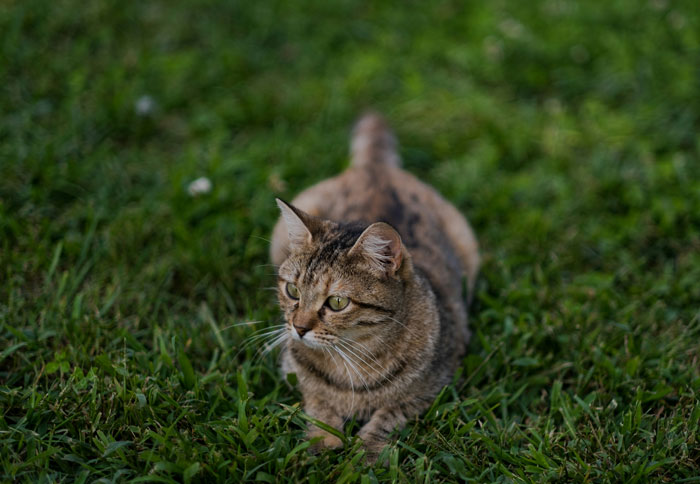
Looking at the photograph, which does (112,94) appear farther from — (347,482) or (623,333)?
(623,333)

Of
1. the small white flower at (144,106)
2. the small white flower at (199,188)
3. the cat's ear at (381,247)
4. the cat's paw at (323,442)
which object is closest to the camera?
the cat's ear at (381,247)

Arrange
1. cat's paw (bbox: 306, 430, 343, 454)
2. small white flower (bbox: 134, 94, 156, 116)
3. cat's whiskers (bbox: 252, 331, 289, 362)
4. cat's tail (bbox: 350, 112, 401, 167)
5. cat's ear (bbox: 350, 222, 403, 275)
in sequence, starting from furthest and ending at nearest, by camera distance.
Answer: small white flower (bbox: 134, 94, 156, 116) → cat's tail (bbox: 350, 112, 401, 167) → cat's whiskers (bbox: 252, 331, 289, 362) → cat's paw (bbox: 306, 430, 343, 454) → cat's ear (bbox: 350, 222, 403, 275)

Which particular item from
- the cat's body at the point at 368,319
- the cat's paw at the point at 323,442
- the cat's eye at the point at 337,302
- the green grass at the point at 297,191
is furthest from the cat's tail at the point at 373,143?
the cat's paw at the point at 323,442

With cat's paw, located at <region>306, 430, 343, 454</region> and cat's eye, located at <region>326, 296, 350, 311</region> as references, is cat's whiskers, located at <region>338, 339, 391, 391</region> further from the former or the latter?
cat's paw, located at <region>306, 430, 343, 454</region>

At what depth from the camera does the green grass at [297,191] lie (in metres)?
2.64

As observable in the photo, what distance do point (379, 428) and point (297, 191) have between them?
6.27 feet

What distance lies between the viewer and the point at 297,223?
9.25ft

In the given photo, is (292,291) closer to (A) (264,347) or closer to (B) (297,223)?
(B) (297,223)

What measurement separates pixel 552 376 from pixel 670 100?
3058 millimetres

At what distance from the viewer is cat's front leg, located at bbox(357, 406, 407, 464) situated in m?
2.73

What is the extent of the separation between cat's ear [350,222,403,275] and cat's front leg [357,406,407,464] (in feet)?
2.20

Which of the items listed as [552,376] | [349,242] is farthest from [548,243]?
[349,242]

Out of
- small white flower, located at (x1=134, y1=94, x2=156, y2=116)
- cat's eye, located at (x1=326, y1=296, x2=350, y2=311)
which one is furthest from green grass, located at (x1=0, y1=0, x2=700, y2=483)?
cat's eye, located at (x1=326, y1=296, x2=350, y2=311)

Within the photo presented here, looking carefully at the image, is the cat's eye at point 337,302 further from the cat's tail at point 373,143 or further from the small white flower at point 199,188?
the small white flower at point 199,188
